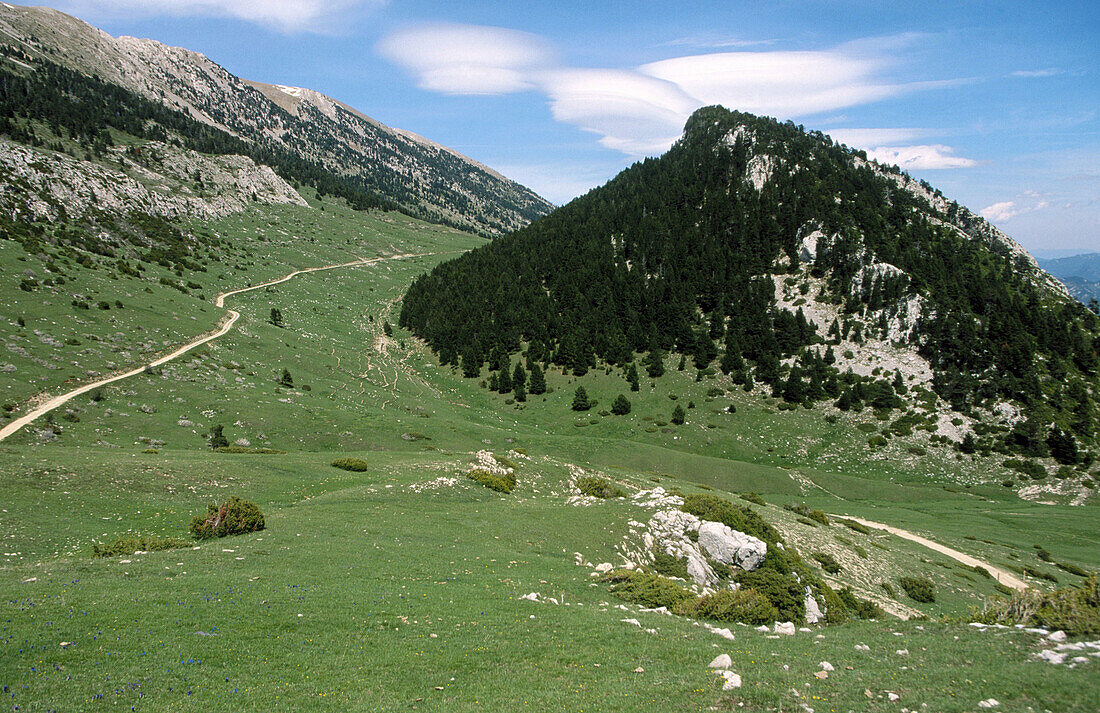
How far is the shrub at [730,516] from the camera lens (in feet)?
103

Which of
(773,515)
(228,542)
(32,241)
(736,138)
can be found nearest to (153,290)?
(32,241)

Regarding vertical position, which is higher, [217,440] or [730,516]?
[730,516]

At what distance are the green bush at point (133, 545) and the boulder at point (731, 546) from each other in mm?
28911

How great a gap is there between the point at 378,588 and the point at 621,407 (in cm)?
7715

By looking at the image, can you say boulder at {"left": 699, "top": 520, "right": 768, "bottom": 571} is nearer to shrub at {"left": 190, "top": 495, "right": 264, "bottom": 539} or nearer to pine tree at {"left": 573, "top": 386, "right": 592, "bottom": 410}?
shrub at {"left": 190, "top": 495, "right": 264, "bottom": 539}

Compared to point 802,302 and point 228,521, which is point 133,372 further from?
point 802,302

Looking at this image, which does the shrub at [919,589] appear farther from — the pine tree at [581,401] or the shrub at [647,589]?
the pine tree at [581,401]

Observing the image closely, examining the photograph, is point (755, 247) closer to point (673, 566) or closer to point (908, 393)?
point (908, 393)

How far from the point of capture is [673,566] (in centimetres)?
2806

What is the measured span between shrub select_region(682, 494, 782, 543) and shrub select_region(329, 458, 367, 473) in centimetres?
2592

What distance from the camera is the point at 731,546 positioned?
29.2 m

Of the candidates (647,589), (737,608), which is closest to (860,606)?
(737,608)

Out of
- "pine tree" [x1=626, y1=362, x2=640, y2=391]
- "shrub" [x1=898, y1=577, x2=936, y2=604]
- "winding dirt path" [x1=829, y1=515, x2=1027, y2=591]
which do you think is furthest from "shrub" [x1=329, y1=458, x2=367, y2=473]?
"pine tree" [x1=626, y1=362, x2=640, y2=391]

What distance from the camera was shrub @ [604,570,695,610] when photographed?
880 inches
